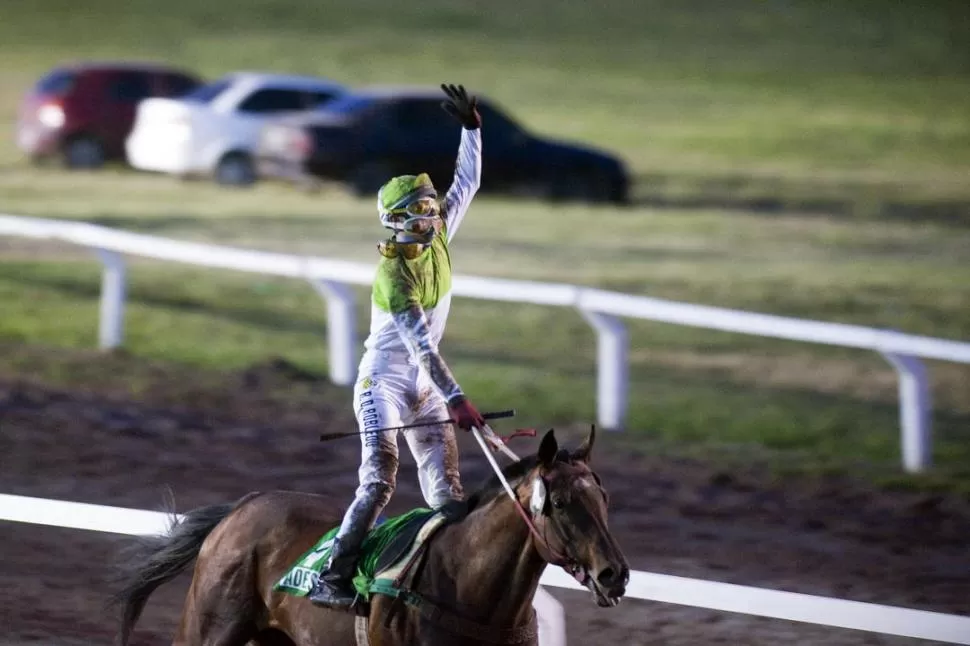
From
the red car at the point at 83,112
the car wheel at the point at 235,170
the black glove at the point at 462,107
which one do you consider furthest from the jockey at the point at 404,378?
the red car at the point at 83,112

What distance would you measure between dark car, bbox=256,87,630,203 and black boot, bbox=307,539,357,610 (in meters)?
18.7

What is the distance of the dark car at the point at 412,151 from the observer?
24.2m

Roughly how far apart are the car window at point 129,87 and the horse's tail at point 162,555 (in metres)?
21.1

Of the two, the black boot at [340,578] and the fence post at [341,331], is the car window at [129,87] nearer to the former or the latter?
the fence post at [341,331]

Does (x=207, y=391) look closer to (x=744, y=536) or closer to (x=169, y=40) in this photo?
(x=744, y=536)

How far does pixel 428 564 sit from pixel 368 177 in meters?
19.5

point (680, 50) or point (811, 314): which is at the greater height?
point (680, 50)

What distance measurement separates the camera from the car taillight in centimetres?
2580

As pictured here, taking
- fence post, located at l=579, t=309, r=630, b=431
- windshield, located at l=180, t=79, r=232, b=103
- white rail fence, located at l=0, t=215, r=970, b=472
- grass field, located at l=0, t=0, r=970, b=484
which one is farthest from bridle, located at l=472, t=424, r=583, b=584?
windshield, located at l=180, t=79, r=232, b=103

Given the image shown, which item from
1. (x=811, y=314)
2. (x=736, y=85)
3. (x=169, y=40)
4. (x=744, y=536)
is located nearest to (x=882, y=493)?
(x=744, y=536)

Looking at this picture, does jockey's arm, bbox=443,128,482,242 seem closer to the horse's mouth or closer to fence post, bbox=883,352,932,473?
the horse's mouth

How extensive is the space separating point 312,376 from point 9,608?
581 cm

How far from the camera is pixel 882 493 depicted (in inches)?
420

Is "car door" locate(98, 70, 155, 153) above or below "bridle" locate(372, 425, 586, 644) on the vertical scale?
above
